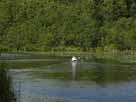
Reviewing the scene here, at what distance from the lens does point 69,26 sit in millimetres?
131625

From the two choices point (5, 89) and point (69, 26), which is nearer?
point (5, 89)

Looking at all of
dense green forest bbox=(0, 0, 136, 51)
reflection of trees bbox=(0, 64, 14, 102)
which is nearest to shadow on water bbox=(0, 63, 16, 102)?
reflection of trees bbox=(0, 64, 14, 102)

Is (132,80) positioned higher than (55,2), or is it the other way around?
(55,2)

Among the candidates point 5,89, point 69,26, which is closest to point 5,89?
point 5,89

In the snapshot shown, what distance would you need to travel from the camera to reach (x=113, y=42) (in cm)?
11619

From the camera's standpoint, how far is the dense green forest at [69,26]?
120m

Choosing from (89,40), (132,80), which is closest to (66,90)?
(132,80)

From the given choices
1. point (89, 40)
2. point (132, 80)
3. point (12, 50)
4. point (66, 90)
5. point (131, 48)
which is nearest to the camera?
point (66, 90)

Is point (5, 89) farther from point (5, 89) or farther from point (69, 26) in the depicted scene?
point (69, 26)

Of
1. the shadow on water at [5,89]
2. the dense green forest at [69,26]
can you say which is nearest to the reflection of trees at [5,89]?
the shadow on water at [5,89]

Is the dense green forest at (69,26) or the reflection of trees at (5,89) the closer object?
the reflection of trees at (5,89)

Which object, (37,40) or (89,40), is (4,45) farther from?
(89,40)

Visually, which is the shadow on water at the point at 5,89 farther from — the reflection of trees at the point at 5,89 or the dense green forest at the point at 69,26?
the dense green forest at the point at 69,26

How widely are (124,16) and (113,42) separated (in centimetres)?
1464
